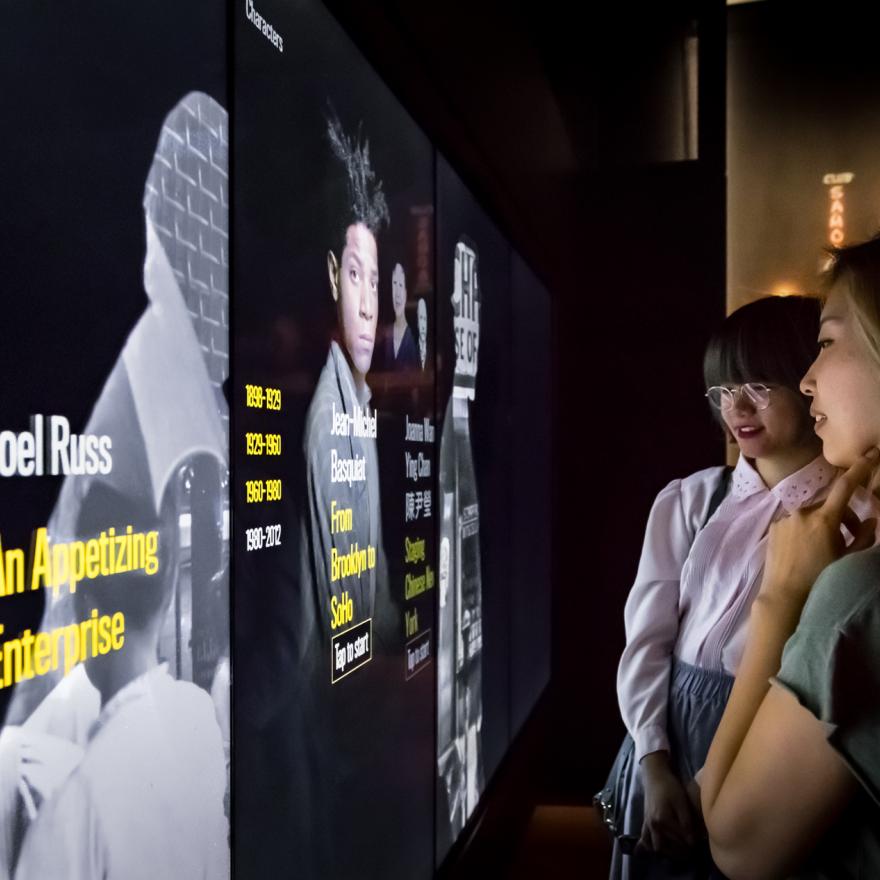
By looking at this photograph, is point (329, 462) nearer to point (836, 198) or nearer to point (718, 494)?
point (718, 494)

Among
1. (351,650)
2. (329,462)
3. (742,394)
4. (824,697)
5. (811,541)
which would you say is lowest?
(351,650)

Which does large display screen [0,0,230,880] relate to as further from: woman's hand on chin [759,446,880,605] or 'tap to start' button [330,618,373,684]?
woman's hand on chin [759,446,880,605]

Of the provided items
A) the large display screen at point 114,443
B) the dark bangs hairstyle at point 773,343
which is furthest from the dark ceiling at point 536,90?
the dark bangs hairstyle at point 773,343

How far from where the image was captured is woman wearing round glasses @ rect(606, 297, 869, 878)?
161 centimetres

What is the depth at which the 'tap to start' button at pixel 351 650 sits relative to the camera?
167cm

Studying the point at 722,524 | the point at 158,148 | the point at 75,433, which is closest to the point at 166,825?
the point at 75,433

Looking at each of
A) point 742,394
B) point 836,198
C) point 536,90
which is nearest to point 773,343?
point 742,394

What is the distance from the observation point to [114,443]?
1.00 m

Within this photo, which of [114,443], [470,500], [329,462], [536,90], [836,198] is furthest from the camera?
[836,198]

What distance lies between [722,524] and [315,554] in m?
0.72

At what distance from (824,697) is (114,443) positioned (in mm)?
708

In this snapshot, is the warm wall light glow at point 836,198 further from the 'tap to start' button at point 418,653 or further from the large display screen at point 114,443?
the large display screen at point 114,443

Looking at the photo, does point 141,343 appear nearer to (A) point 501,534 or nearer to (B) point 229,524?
(B) point 229,524

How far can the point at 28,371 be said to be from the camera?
87cm
